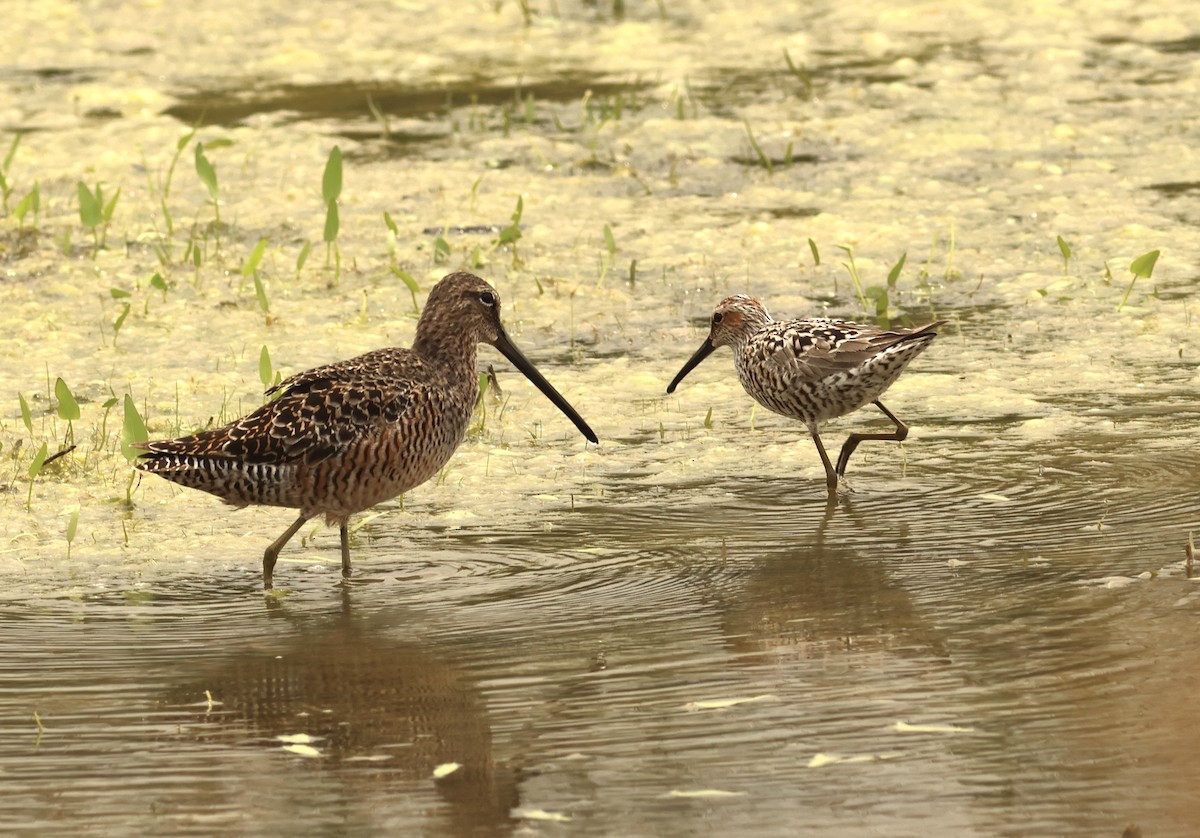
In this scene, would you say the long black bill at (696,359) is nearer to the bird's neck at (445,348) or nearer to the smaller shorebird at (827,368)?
the smaller shorebird at (827,368)

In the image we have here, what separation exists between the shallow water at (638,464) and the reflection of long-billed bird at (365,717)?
2 cm

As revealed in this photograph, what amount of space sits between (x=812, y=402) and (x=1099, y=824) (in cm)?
308

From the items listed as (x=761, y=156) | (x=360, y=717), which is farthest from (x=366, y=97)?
(x=360, y=717)

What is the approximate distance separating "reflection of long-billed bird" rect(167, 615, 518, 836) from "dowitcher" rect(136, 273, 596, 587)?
1.71 ft

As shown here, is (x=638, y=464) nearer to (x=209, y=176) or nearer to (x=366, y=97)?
(x=209, y=176)

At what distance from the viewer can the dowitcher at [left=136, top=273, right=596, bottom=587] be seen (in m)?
5.84

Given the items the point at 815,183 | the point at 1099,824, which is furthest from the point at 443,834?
the point at 815,183

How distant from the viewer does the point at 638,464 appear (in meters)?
6.89

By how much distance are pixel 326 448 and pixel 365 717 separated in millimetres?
1315

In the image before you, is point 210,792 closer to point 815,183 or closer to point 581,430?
point 581,430

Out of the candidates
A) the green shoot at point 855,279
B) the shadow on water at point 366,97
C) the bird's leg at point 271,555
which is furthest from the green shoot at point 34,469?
the shadow on water at point 366,97

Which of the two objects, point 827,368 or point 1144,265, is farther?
point 1144,265

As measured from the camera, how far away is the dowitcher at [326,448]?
19.2 feet

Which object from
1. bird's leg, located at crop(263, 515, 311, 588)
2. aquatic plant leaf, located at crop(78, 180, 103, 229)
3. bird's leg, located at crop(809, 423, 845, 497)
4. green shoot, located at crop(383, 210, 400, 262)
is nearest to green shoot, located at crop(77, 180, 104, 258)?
aquatic plant leaf, located at crop(78, 180, 103, 229)
